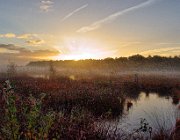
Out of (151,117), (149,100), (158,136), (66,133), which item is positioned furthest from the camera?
(149,100)

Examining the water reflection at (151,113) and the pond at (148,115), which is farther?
the water reflection at (151,113)

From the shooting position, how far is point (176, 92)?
19047 mm

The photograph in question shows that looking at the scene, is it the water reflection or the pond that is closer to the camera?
the pond

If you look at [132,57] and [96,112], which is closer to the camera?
[96,112]

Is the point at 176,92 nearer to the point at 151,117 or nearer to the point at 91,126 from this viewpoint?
the point at 151,117

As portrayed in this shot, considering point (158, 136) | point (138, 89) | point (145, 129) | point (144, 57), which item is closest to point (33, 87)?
point (138, 89)

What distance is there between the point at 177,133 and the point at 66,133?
3531 mm

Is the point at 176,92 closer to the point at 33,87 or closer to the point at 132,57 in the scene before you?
the point at 33,87

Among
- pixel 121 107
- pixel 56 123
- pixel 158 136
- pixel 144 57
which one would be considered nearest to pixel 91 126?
pixel 56 123

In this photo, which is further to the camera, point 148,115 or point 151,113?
point 151,113

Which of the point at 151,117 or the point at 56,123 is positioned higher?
the point at 56,123

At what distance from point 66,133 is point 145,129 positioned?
3559 mm

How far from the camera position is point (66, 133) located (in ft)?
22.2

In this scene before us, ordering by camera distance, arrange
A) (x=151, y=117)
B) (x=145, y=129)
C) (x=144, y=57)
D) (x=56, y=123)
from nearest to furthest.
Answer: (x=56, y=123), (x=145, y=129), (x=151, y=117), (x=144, y=57)
